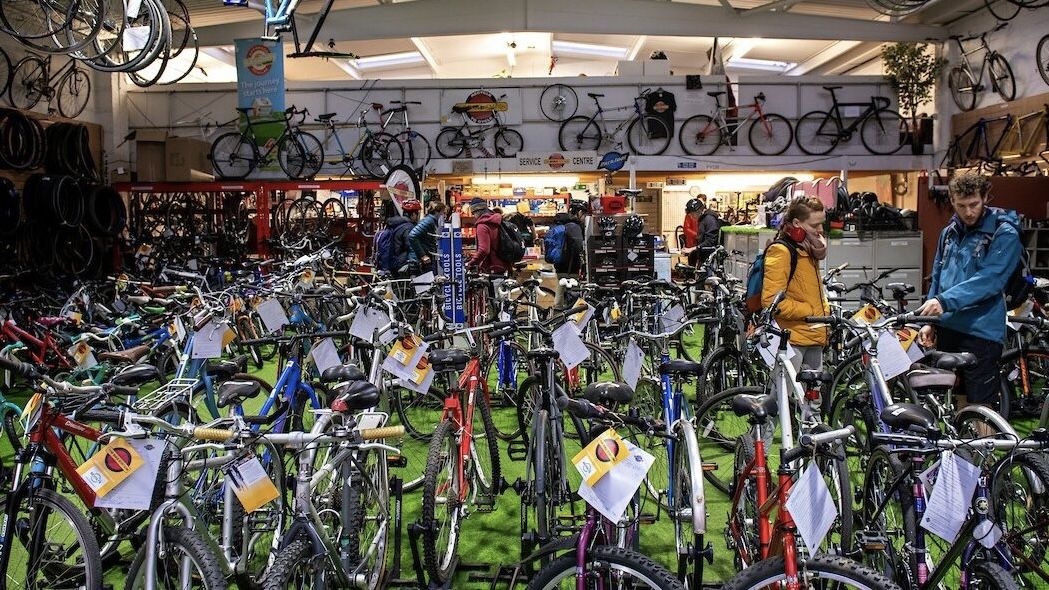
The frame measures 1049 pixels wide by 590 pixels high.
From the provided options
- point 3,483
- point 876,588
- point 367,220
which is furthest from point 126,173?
point 876,588

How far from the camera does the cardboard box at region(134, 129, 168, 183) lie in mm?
12148

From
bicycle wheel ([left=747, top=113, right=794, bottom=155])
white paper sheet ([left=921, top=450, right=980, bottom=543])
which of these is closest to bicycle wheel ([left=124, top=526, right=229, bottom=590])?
white paper sheet ([left=921, top=450, right=980, bottom=543])

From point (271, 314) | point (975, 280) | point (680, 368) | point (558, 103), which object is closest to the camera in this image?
point (680, 368)

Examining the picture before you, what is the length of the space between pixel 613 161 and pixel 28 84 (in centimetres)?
878

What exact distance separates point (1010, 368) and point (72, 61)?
12737 mm

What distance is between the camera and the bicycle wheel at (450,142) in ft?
45.1

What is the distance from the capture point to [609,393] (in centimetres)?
249

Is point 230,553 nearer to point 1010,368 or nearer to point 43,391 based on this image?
point 43,391

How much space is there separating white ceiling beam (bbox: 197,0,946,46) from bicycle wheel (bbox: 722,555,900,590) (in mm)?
11801

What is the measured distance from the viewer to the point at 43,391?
257cm

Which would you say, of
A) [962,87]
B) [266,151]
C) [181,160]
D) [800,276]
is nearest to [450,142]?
[266,151]

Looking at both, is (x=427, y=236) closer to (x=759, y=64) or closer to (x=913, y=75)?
(x=913, y=75)

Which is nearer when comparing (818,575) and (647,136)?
(818,575)

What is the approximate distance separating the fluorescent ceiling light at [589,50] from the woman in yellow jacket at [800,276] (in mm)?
13560
